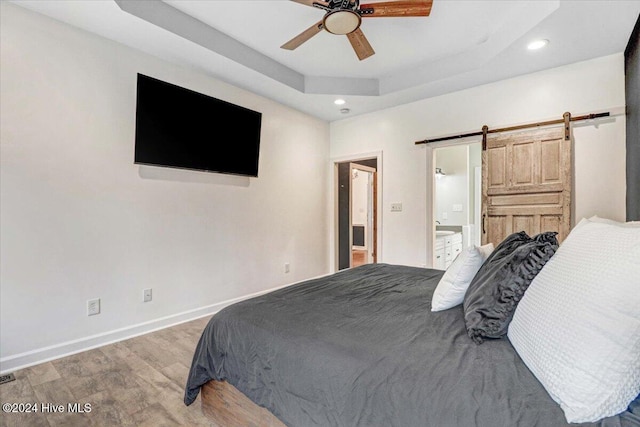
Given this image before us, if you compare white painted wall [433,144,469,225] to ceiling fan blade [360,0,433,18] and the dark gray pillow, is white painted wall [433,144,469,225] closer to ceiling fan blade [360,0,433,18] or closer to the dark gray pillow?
ceiling fan blade [360,0,433,18]

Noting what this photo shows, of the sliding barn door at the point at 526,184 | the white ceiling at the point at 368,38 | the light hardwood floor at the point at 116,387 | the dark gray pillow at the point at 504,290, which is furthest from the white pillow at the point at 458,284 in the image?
the sliding barn door at the point at 526,184

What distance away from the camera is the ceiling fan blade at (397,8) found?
2.06 metres

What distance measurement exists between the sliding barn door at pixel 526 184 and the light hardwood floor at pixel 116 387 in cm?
331

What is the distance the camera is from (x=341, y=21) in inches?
82.7

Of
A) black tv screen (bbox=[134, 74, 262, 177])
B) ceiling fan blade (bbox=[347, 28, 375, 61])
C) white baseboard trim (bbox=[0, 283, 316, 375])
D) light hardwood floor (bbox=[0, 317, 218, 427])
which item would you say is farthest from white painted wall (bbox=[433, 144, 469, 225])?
light hardwood floor (bbox=[0, 317, 218, 427])

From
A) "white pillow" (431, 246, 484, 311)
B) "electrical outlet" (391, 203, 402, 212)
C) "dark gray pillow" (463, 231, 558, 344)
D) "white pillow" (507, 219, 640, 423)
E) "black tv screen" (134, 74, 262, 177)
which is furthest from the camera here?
"electrical outlet" (391, 203, 402, 212)

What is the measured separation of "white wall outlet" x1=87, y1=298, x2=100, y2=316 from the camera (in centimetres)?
257

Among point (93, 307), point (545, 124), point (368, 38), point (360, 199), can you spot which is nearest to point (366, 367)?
point (93, 307)

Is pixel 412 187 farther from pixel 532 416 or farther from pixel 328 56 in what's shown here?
pixel 532 416

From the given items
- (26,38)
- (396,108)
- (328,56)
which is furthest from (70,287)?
(396,108)

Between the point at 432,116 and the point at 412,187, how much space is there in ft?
3.04

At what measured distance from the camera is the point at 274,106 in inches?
163

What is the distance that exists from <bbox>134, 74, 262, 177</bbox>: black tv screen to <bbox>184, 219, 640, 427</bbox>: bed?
1957mm

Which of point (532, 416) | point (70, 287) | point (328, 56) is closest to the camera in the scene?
point (532, 416)
